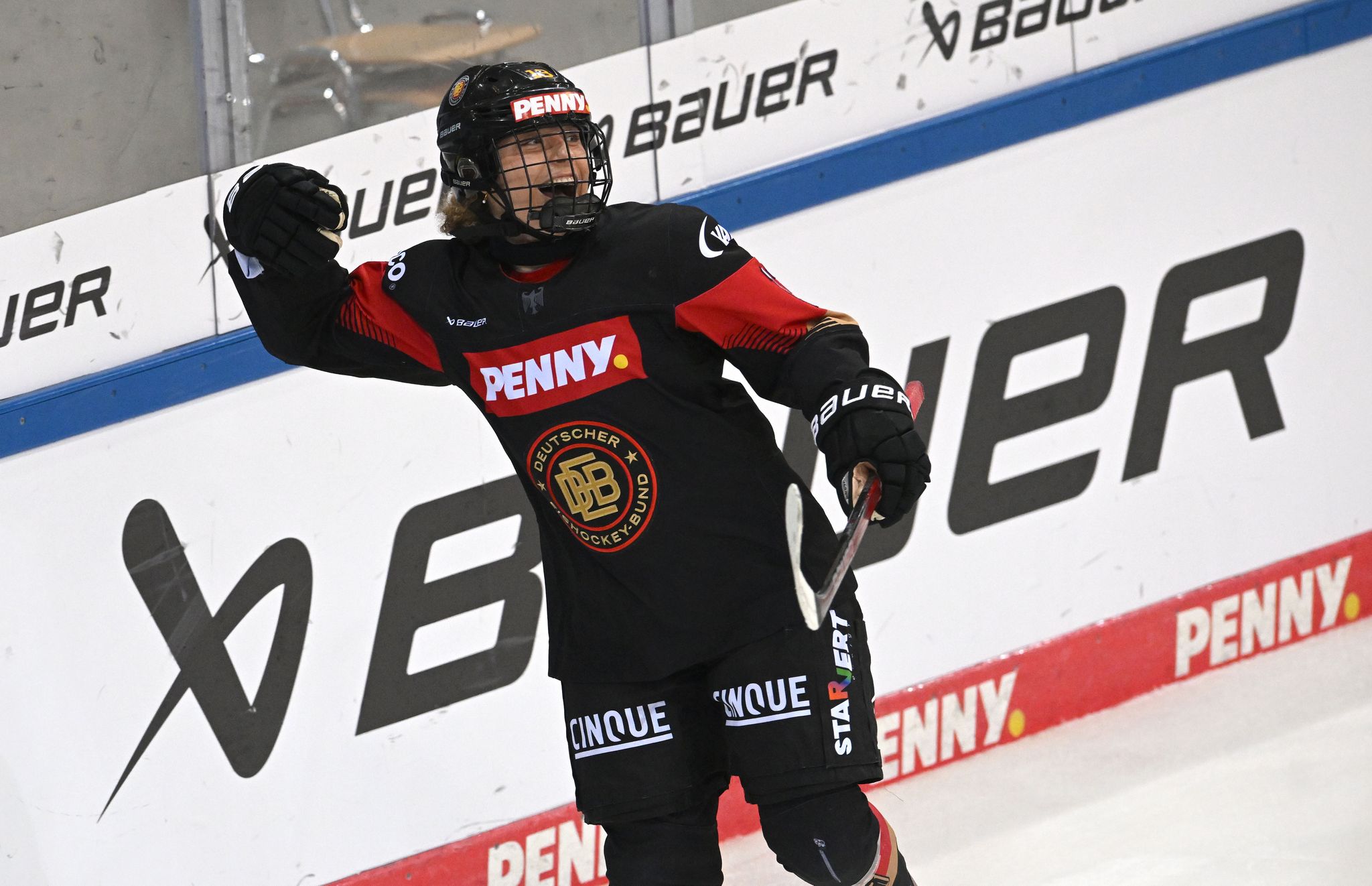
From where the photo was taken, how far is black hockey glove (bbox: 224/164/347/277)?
219 centimetres

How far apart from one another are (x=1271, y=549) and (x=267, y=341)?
8.74ft

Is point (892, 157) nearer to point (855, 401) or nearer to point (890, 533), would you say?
point (890, 533)

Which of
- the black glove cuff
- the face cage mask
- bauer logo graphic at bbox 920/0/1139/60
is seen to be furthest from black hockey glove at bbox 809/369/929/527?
bauer logo graphic at bbox 920/0/1139/60

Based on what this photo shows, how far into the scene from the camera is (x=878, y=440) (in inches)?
80.7

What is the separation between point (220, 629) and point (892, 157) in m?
1.62

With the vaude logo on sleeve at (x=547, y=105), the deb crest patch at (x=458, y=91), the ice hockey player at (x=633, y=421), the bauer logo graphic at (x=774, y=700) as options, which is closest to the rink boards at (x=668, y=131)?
the ice hockey player at (x=633, y=421)

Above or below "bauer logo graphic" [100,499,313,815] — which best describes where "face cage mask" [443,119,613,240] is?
above

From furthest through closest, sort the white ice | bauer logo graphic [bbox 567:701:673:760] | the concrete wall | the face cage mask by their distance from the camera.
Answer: the white ice < the concrete wall < bauer logo graphic [bbox 567:701:673:760] < the face cage mask

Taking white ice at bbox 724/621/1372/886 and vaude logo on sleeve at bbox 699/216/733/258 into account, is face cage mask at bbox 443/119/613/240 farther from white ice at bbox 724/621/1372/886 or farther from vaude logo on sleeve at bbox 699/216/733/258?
white ice at bbox 724/621/1372/886

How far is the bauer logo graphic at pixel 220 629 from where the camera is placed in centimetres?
296

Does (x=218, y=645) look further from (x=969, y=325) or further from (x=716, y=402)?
(x=969, y=325)

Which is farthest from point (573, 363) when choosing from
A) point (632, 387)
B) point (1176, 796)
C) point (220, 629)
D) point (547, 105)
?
point (1176, 796)

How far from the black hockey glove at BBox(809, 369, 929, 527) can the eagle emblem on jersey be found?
25cm

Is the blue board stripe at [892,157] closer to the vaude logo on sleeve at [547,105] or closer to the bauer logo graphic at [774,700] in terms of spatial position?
the vaude logo on sleeve at [547,105]
